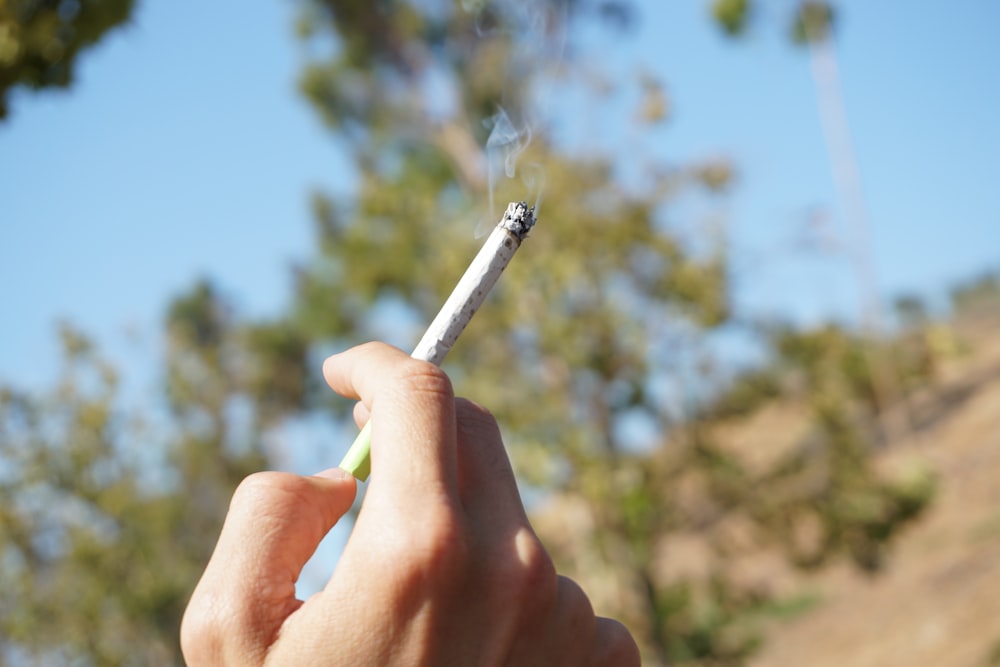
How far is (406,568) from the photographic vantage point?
957mm

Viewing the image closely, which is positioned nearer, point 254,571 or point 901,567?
point 254,571

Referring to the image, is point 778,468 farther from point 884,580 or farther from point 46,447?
point 884,580

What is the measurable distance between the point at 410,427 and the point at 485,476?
0.38 feet

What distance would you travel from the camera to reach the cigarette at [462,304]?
122 centimetres

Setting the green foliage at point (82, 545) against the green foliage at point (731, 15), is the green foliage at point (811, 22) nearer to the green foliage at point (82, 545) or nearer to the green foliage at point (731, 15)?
the green foliage at point (731, 15)

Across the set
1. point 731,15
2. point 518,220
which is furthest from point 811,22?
point 518,220

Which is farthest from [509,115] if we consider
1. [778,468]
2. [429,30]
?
[429,30]

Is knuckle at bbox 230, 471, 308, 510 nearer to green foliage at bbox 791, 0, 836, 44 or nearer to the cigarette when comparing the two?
the cigarette

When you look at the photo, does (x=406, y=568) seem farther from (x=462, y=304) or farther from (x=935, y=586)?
(x=935, y=586)

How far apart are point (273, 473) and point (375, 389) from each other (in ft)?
0.47

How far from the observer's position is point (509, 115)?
2.18 meters

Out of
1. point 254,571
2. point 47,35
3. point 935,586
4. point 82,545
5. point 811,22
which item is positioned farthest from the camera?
point 811,22

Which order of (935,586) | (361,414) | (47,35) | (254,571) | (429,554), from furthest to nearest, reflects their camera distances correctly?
(935,586) → (47,35) → (361,414) → (254,571) → (429,554)

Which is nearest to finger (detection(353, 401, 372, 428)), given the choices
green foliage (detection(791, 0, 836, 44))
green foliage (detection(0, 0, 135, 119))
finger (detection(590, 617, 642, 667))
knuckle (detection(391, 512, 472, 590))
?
knuckle (detection(391, 512, 472, 590))
